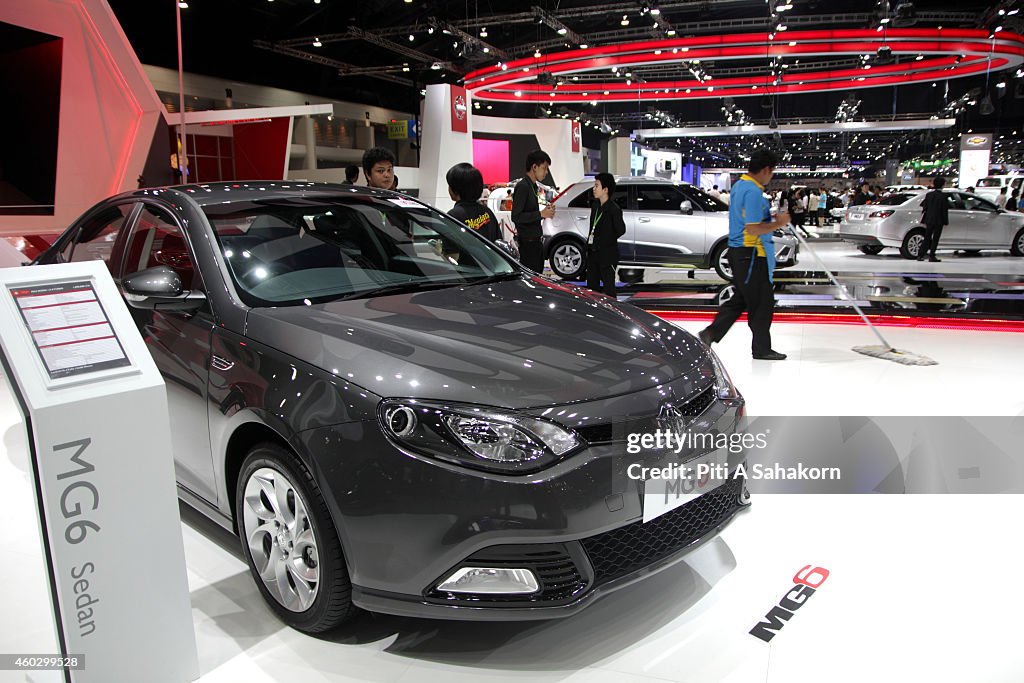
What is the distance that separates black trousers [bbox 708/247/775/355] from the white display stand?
420 cm

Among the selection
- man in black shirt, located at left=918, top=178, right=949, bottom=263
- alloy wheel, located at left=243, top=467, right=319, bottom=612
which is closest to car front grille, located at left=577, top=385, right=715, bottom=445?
alloy wheel, located at left=243, top=467, right=319, bottom=612

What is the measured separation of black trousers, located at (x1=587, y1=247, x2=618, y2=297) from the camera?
6.98 m

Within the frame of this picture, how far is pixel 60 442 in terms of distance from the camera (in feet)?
5.28

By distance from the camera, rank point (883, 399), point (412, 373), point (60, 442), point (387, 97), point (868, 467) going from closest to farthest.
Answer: point (60, 442) < point (412, 373) < point (868, 467) < point (883, 399) < point (387, 97)

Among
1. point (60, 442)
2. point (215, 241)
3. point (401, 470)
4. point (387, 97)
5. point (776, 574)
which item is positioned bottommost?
point (776, 574)

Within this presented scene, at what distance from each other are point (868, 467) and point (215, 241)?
3.04 meters

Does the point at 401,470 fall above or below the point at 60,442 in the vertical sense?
below

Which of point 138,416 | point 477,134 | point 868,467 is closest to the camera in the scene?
point 138,416

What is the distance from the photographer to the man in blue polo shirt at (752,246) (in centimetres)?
505

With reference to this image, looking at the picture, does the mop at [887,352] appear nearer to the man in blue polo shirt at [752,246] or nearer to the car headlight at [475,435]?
the man in blue polo shirt at [752,246]

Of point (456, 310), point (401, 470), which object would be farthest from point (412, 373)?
point (456, 310)

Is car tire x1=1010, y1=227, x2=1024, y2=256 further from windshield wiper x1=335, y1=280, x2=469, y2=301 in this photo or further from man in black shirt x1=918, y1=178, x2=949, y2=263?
windshield wiper x1=335, y1=280, x2=469, y2=301

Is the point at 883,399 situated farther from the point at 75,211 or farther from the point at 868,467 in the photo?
the point at 75,211

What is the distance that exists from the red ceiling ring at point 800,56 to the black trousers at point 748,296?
12.5 m
